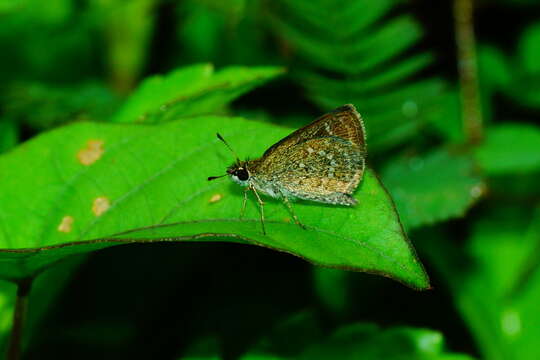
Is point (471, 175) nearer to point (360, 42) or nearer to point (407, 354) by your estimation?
point (360, 42)

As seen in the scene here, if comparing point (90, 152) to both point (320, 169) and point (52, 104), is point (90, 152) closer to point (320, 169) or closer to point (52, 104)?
point (320, 169)

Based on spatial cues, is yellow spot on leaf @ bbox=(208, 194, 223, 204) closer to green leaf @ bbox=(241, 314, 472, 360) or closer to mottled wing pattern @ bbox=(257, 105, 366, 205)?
mottled wing pattern @ bbox=(257, 105, 366, 205)

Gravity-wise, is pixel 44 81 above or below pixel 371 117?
above

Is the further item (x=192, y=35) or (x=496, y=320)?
(x=192, y=35)

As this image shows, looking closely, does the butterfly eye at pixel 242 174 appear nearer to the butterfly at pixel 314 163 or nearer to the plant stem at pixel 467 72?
the butterfly at pixel 314 163

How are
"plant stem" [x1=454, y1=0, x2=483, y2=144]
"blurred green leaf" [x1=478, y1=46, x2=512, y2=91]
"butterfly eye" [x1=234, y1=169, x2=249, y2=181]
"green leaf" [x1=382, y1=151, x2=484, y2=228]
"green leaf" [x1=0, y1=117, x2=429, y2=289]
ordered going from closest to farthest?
"green leaf" [x1=0, y1=117, x2=429, y2=289], "butterfly eye" [x1=234, y1=169, x2=249, y2=181], "green leaf" [x1=382, y1=151, x2=484, y2=228], "plant stem" [x1=454, y1=0, x2=483, y2=144], "blurred green leaf" [x1=478, y1=46, x2=512, y2=91]

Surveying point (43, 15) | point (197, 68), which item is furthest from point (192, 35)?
point (197, 68)

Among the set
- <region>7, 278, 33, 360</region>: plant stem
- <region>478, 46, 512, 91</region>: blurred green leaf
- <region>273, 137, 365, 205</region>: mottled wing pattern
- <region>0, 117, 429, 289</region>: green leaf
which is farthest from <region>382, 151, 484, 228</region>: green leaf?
<region>7, 278, 33, 360</region>: plant stem
